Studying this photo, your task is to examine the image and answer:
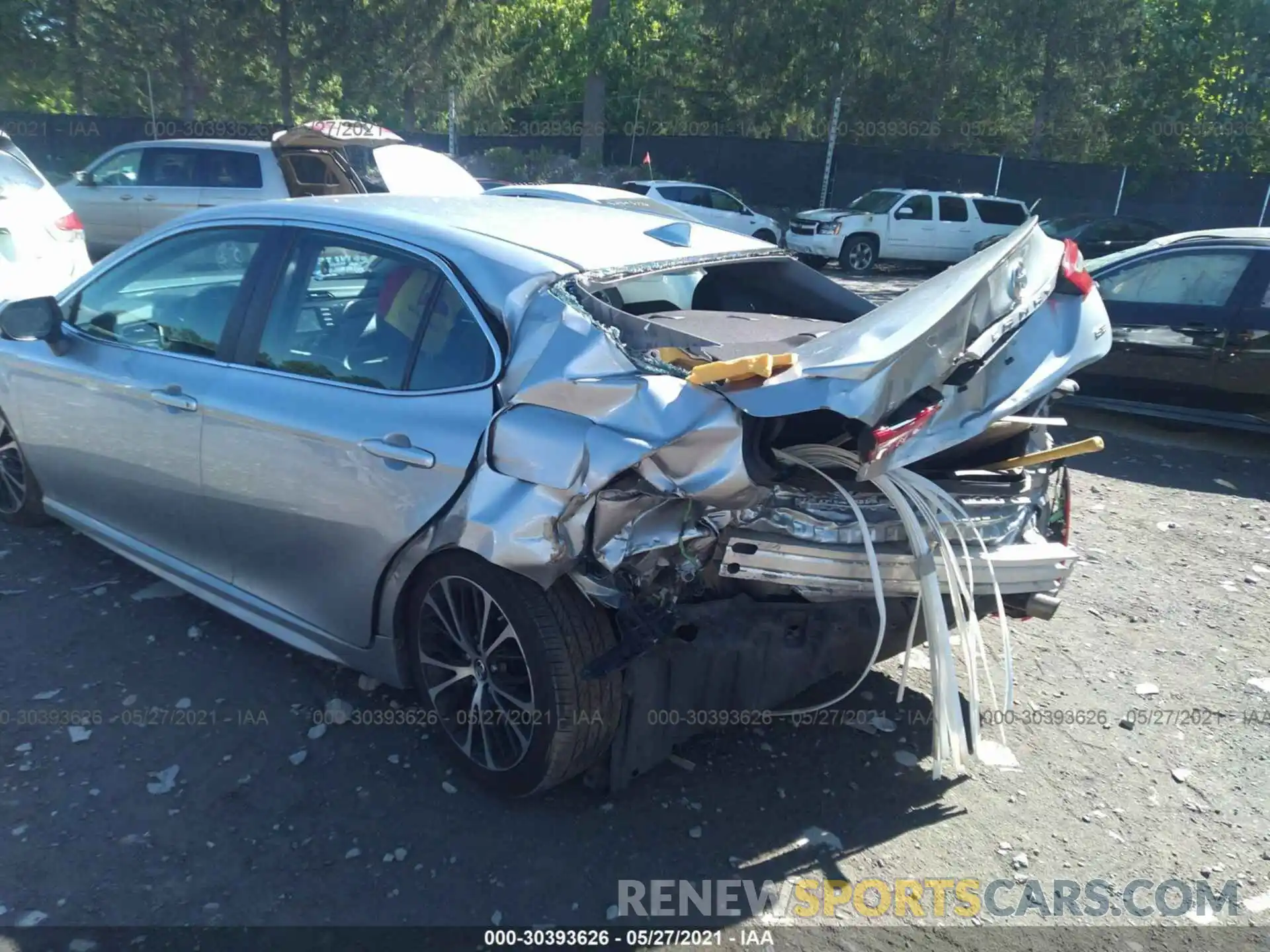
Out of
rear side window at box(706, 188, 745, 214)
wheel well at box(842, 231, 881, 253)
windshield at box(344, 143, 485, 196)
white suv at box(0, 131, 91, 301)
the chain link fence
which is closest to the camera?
windshield at box(344, 143, 485, 196)

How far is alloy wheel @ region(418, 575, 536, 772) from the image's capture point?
308 cm

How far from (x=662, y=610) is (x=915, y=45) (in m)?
29.0

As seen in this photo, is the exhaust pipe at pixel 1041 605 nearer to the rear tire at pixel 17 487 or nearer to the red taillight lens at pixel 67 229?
the rear tire at pixel 17 487

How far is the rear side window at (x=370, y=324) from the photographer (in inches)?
125

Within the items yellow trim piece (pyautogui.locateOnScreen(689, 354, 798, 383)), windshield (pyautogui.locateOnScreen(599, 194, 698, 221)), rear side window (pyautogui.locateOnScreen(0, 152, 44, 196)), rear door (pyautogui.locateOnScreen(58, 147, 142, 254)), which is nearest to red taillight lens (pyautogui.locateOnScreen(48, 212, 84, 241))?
rear side window (pyautogui.locateOnScreen(0, 152, 44, 196))

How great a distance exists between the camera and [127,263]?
427cm

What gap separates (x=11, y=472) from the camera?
16.3 ft

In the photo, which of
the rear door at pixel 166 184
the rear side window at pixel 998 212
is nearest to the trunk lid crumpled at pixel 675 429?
the rear door at pixel 166 184

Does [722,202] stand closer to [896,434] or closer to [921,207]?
[921,207]

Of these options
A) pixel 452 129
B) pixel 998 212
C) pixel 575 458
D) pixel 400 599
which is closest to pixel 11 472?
pixel 400 599

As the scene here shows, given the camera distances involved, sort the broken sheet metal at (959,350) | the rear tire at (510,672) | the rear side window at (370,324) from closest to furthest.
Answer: the broken sheet metal at (959,350) → the rear tire at (510,672) → the rear side window at (370,324)

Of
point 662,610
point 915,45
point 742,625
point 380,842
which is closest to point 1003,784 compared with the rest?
point 742,625

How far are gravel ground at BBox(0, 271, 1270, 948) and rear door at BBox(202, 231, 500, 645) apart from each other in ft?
1.68

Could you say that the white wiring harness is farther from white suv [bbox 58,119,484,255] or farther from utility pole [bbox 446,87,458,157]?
utility pole [bbox 446,87,458,157]
